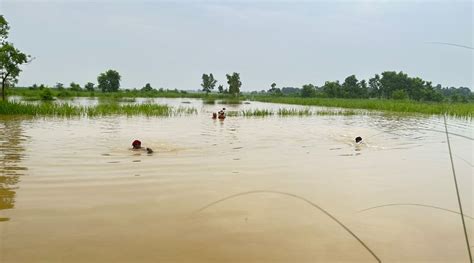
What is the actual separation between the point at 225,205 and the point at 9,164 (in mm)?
5169

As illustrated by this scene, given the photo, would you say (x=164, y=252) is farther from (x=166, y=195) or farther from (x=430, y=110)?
(x=430, y=110)

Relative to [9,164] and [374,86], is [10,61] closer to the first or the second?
[9,164]

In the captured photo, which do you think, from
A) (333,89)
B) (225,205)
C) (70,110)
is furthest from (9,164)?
(333,89)

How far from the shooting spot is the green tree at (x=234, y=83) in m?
75.7

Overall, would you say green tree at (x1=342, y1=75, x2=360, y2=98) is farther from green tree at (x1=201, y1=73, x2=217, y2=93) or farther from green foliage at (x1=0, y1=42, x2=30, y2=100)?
green foliage at (x1=0, y1=42, x2=30, y2=100)

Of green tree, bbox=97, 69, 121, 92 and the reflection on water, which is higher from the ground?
green tree, bbox=97, 69, 121, 92

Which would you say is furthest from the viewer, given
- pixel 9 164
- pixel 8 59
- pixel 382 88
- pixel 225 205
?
pixel 382 88

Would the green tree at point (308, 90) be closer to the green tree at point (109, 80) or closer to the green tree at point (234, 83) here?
the green tree at point (234, 83)

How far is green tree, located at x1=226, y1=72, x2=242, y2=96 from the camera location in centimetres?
7569

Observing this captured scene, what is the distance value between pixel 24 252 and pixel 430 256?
152 inches

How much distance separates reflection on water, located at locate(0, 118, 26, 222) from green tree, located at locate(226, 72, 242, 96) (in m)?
62.5

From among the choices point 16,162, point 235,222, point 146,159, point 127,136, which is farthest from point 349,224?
point 127,136

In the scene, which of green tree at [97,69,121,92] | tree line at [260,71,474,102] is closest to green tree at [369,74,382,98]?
tree line at [260,71,474,102]

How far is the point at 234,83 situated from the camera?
249ft
